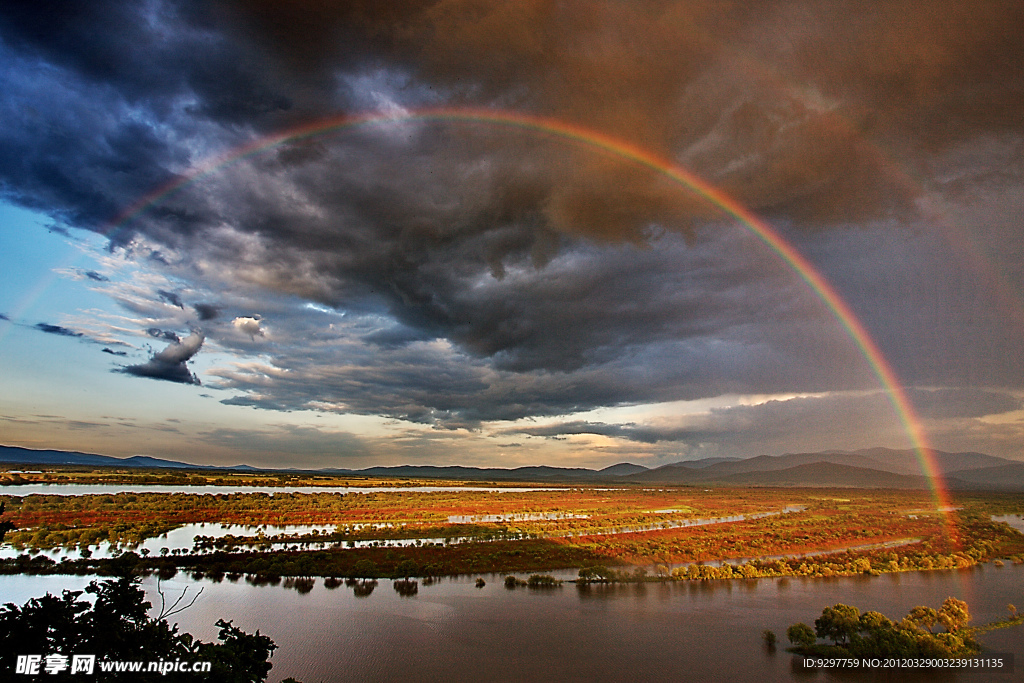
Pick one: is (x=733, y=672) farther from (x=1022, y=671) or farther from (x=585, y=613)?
(x=1022, y=671)

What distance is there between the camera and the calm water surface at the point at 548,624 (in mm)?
19172

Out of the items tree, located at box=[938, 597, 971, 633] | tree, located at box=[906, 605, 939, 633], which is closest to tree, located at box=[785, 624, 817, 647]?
tree, located at box=[906, 605, 939, 633]

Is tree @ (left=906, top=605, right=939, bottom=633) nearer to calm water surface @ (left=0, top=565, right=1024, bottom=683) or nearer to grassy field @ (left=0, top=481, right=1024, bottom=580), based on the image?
calm water surface @ (left=0, top=565, right=1024, bottom=683)

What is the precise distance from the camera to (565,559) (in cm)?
3531

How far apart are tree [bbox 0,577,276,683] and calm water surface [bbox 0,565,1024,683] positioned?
1170cm

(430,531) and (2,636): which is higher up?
(2,636)

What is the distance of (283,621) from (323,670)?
5378mm

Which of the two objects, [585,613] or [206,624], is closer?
[206,624]

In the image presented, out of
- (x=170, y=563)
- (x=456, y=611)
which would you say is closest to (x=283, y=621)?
(x=456, y=611)

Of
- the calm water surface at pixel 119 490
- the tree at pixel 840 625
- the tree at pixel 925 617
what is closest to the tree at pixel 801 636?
the tree at pixel 840 625

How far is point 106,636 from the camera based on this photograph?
816 cm

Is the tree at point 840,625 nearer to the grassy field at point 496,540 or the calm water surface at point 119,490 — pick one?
the grassy field at point 496,540

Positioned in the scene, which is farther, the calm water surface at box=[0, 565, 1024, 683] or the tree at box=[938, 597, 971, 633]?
the tree at box=[938, 597, 971, 633]

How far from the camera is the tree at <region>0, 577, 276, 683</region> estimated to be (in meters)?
7.94
